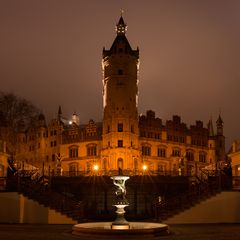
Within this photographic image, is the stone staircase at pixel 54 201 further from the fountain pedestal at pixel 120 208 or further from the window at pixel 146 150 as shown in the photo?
the window at pixel 146 150

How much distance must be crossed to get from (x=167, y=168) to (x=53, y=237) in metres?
73.7

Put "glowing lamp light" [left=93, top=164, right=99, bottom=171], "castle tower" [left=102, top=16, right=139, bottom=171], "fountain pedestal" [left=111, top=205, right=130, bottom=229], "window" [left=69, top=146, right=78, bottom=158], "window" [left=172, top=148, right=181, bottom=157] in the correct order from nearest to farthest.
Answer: "fountain pedestal" [left=111, top=205, right=130, bottom=229]
"castle tower" [left=102, top=16, right=139, bottom=171]
"glowing lamp light" [left=93, top=164, right=99, bottom=171]
"window" [left=69, top=146, right=78, bottom=158]
"window" [left=172, top=148, right=181, bottom=157]

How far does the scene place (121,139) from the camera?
295ft

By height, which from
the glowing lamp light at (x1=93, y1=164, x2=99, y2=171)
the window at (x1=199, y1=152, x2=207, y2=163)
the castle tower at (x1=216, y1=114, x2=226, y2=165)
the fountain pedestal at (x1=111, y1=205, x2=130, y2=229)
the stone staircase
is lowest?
the fountain pedestal at (x1=111, y1=205, x2=130, y2=229)

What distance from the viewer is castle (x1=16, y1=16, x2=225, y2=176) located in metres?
90.1

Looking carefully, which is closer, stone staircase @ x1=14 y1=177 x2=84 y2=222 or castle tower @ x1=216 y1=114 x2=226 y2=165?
stone staircase @ x1=14 y1=177 x2=84 y2=222

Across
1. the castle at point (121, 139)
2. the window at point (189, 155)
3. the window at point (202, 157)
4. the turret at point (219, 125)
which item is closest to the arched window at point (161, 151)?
the castle at point (121, 139)

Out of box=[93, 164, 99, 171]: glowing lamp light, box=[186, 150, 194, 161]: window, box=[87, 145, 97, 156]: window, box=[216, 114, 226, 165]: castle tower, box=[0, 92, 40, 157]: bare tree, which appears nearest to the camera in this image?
box=[0, 92, 40, 157]: bare tree

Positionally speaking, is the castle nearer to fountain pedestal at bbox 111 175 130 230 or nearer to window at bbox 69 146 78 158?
window at bbox 69 146 78 158

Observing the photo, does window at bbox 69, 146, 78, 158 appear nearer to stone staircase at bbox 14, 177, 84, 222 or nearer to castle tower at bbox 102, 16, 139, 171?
castle tower at bbox 102, 16, 139, 171

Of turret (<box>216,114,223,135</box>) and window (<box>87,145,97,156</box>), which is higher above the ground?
turret (<box>216,114,223,135</box>)

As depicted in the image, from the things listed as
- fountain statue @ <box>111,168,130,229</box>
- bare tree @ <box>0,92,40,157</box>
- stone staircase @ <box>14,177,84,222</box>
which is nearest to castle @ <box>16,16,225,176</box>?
bare tree @ <box>0,92,40,157</box>

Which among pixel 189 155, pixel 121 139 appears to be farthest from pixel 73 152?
pixel 189 155

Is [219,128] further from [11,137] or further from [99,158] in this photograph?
[11,137]
